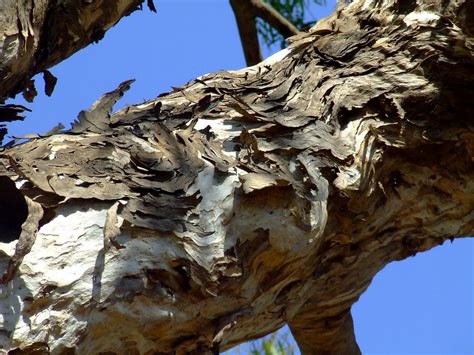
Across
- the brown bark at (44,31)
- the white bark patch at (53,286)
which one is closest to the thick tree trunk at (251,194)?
the white bark patch at (53,286)

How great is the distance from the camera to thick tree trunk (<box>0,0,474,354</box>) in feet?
3.79

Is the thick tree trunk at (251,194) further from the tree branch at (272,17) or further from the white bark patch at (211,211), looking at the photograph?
the tree branch at (272,17)

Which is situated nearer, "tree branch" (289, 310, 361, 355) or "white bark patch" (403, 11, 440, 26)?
"white bark patch" (403, 11, 440, 26)

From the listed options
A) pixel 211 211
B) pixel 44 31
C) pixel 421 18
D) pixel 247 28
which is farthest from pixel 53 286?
pixel 247 28

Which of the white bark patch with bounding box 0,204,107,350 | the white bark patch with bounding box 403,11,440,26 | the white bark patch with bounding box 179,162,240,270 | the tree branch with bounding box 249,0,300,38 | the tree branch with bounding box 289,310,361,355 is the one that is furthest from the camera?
the tree branch with bounding box 249,0,300,38

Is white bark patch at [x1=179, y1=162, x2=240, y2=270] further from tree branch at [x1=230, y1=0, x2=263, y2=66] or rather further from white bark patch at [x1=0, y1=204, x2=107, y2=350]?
tree branch at [x1=230, y1=0, x2=263, y2=66]

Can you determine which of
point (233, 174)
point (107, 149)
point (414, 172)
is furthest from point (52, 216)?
point (414, 172)

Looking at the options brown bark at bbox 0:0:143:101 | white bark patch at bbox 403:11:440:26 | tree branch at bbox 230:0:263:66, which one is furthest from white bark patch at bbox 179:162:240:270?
tree branch at bbox 230:0:263:66

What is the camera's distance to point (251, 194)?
4.33 ft

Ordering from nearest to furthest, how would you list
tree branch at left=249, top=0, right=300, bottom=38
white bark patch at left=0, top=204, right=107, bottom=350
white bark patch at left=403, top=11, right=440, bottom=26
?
white bark patch at left=0, top=204, right=107, bottom=350 < white bark patch at left=403, top=11, right=440, bottom=26 < tree branch at left=249, top=0, right=300, bottom=38

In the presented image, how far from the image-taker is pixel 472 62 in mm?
1639

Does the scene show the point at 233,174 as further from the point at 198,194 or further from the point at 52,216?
the point at 52,216

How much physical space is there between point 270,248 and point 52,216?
33 cm

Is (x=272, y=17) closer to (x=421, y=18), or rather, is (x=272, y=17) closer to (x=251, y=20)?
(x=251, y=20)
